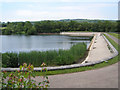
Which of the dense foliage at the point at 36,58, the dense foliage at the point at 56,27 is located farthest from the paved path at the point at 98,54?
the dense foliage at the point at 56,27

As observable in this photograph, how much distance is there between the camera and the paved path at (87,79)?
438 centimetres

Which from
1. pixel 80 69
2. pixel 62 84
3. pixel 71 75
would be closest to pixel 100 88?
pixel 62 84

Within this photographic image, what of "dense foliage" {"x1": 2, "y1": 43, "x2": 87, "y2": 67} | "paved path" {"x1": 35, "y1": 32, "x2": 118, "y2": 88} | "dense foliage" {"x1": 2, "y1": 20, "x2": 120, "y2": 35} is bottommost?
"paved path" {"x1": 35, "y1": 32, "x2": 118, "y2": 88}

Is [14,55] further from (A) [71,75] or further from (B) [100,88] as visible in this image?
(B) [100,88]

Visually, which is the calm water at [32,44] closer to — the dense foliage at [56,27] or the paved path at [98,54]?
the paved path at [98,54]

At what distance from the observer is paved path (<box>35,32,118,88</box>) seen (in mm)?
4383

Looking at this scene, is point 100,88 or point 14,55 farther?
point 14,55

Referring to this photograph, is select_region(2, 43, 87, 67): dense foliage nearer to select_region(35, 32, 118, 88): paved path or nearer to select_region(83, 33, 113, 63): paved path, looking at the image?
select_region(83, 33, 113, 63): paved path

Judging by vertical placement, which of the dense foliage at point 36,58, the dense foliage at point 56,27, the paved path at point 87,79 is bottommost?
the paved path at point 87,79

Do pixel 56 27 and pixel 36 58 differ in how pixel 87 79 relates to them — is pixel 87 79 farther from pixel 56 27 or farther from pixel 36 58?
pixel 56 27

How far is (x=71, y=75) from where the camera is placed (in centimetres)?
534

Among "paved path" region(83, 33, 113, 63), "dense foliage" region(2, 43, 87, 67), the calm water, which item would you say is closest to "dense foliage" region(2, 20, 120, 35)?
the calm water

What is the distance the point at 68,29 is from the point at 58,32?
14.5 feet

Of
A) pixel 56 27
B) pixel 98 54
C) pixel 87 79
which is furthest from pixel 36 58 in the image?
pixel 56 27
